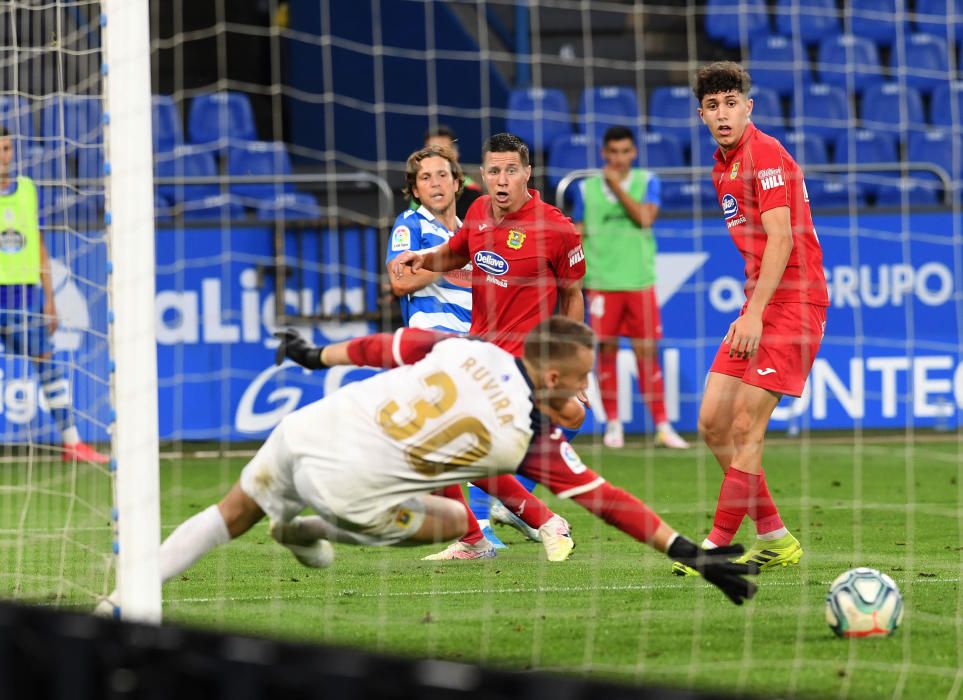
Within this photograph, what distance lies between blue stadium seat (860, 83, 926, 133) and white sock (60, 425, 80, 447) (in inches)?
321

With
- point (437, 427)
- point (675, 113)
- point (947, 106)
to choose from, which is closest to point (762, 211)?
point (437, 427)

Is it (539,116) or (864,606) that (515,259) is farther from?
(539,116)

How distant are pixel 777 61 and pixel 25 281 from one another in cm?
798

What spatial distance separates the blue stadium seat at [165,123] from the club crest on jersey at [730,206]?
693cm

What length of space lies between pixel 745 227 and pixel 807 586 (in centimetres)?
155

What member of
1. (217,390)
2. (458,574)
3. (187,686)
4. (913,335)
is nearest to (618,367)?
(913,335)

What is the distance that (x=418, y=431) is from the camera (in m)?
4.88

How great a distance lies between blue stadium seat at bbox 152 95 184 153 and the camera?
41.7 feet

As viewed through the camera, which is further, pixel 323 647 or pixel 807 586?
pixel 807 586

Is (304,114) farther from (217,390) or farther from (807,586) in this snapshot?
(807,586)

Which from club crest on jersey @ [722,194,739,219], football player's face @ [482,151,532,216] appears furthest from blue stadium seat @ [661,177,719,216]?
club crest on jersey @ [722,194,739,219]

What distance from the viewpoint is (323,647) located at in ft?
10.3

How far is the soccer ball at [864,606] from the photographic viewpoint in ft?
17.0

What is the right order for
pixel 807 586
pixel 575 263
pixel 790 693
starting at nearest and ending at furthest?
pixel 790 693
pixel 807 586
pixel 575 263
